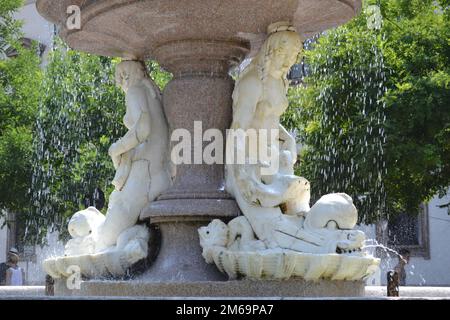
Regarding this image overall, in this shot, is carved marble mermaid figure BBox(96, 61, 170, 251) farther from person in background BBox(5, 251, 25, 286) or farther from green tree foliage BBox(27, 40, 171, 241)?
green tree foliage BBox(27, 40, 171, 241)

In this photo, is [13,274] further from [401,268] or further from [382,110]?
[382,110]

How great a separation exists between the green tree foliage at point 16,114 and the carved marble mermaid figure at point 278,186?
1160 cm

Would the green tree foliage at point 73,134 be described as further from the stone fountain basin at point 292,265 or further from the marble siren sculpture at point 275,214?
the stone fountain basin at point 292,265

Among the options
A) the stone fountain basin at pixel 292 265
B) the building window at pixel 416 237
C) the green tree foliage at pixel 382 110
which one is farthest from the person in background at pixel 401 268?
the building window at pixel 416 237

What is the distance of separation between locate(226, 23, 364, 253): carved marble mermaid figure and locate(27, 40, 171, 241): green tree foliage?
11.0m

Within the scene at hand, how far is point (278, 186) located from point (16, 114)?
1320 centimetres

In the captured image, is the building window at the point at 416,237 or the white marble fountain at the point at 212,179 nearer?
the white marble fountain at the point at 212,179

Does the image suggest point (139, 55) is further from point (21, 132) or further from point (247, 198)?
point (21, 132)

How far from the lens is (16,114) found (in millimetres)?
19688

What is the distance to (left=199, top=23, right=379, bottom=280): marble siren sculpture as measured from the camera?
22.7 feet

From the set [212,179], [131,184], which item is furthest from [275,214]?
[131,184]

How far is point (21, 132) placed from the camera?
19109 millimetres

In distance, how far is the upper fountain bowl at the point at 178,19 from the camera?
745cm
